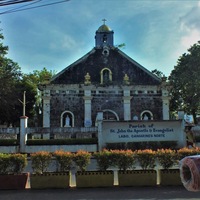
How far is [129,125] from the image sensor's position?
16906 mm

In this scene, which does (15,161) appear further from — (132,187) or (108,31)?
(108,31)

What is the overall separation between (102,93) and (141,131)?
10453mm

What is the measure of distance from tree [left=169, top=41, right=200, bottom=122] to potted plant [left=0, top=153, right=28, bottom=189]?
21921mm

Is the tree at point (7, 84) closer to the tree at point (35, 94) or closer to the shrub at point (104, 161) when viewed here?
the tree at point (35, 94)

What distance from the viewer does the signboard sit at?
1681 centimetres

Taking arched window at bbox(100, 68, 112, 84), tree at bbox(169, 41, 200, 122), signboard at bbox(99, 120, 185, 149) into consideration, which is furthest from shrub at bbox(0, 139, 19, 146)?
tree at bbox(169, 41, 200, 122)

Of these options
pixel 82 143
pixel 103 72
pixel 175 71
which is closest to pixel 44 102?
pixel 103 72

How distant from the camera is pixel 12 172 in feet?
29.4

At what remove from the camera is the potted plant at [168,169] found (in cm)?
899

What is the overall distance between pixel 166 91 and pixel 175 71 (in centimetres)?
455

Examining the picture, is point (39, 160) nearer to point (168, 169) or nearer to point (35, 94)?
point (168, 169)

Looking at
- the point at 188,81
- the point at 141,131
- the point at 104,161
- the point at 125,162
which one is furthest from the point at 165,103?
the point at 104,161

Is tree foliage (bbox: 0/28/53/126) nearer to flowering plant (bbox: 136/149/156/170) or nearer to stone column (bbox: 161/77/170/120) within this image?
stone column (bbox: 161/77/170/120)

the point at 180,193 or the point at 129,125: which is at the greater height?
the point at 129,125
